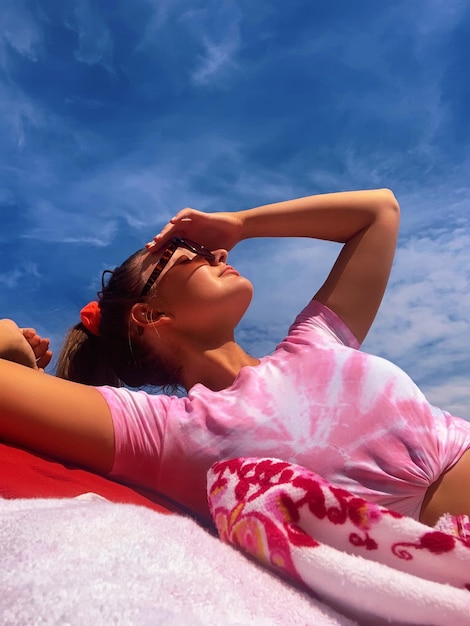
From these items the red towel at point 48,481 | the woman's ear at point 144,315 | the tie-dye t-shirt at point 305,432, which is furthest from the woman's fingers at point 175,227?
the red towel at point 48,481

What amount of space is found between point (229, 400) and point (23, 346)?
0.80 m

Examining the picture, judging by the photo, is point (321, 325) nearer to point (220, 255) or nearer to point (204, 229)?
point (220, 255)

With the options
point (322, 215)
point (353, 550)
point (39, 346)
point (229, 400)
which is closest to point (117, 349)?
point (39, 346)

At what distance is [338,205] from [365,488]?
4.81 ft

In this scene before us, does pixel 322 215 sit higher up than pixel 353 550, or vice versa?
pixel 322 215

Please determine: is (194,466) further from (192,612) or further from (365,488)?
(192,612)

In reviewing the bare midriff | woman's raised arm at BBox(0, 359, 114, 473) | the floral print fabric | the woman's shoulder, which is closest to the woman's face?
the woman's shoulder

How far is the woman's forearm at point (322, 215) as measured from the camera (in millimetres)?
2590

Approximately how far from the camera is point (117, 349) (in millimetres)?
2527

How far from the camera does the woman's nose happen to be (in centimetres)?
234

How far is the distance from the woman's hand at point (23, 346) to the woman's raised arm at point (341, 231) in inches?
26.0

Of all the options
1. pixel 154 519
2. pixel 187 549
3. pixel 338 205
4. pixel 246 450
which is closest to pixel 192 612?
pixel 187 549

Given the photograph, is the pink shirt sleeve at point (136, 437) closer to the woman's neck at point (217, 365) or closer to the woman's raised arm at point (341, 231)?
the woman's neck at point (217, 365)

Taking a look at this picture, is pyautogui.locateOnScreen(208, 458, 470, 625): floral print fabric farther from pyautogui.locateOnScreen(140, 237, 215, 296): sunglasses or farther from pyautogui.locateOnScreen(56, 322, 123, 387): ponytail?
pyautogui.locateOnScreen(56, 322, 123, 387): ponytail
